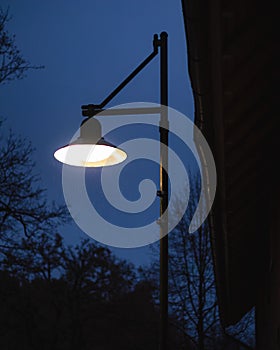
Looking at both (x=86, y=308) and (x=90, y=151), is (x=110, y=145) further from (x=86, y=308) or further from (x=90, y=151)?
(x=86, y=308)

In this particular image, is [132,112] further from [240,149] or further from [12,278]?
[12,278]

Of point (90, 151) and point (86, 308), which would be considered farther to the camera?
point (86, 308)

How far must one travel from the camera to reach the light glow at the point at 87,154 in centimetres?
475

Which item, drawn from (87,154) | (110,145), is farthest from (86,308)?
(110,145)

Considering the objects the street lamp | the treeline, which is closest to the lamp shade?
the street lamp

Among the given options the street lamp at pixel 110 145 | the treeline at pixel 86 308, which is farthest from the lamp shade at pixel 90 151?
the treeline at pixel 86 308

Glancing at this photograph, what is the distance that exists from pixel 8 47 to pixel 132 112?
26.9 feet

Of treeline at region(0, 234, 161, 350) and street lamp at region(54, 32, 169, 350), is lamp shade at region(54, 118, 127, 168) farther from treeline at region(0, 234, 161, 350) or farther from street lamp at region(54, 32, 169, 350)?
treeline at region(0, 234, 161, 350)

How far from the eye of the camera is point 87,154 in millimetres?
4809

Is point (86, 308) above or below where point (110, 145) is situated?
above

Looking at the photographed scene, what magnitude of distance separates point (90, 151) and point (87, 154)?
0.14ft

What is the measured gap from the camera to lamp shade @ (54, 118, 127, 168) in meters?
4.64

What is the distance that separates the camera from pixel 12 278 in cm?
1597

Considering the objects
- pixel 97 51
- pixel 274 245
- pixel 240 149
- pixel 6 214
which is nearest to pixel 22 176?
pixel 6 214
